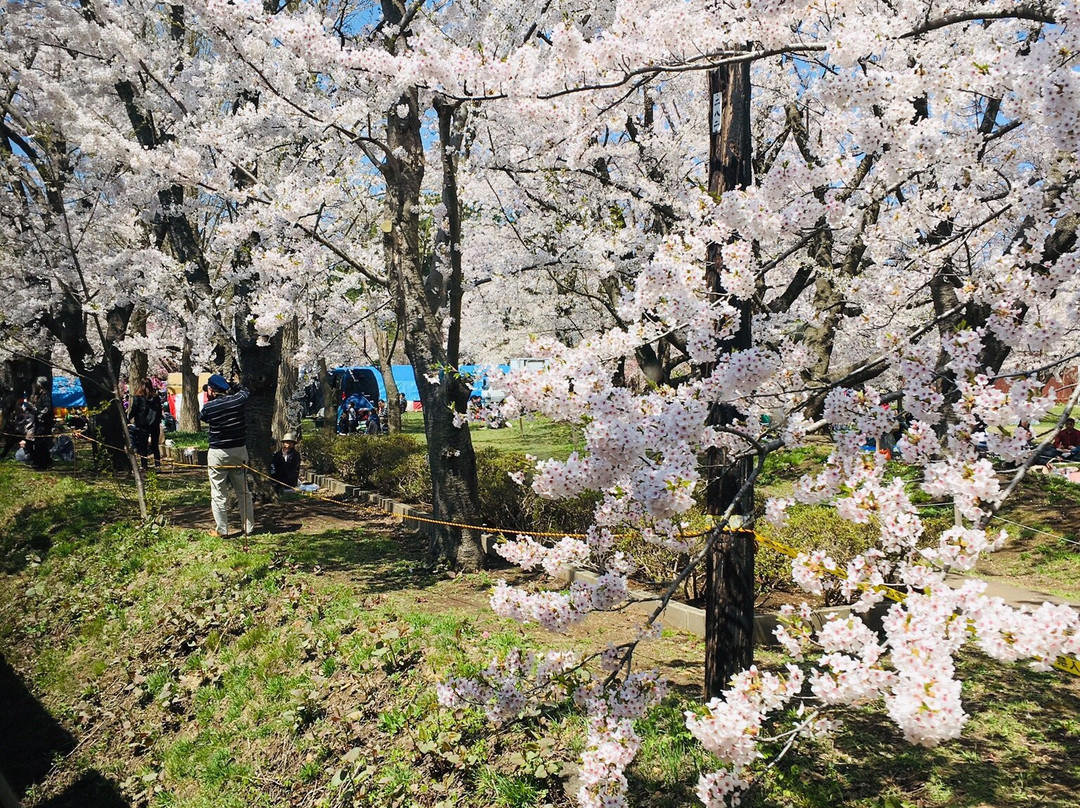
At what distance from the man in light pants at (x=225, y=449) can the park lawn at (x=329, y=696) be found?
16.5 inches

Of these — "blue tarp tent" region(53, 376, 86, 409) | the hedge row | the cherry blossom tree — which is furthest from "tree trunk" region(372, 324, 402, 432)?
the cherry blossom tree

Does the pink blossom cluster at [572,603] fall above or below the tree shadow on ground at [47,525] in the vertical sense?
above

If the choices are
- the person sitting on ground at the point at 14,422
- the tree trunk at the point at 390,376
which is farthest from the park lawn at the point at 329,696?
the tree trunk at the point at 390,376

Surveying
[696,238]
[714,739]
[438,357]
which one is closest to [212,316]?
[438,357]

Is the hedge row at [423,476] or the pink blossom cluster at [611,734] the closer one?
the pink blossom cluster at [611,734]

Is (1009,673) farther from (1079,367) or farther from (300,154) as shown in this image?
(300,154)

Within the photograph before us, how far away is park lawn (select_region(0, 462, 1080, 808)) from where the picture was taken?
Result: 12.6 ft

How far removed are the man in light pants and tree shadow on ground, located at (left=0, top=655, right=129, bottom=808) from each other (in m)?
2.49

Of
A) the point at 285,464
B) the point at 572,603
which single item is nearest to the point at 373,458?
the point at 285,464

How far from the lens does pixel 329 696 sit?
213 inches

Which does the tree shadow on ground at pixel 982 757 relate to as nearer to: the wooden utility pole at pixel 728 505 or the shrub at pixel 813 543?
the wooden utility pole at pixel 728 505

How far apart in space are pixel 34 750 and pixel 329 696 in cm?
368

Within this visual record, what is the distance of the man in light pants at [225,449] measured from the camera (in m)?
8.57

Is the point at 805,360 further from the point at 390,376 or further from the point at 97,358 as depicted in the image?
the point at 390,376
